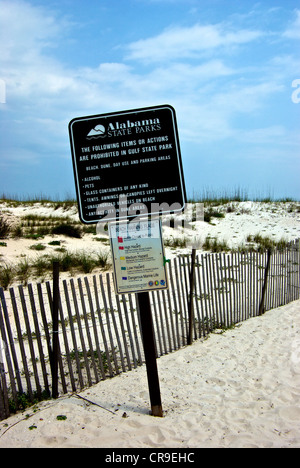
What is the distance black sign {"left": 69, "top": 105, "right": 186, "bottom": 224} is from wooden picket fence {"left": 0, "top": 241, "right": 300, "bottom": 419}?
140cm

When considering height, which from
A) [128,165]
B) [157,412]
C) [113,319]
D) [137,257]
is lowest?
[157,412]

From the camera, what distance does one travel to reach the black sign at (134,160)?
3.61m

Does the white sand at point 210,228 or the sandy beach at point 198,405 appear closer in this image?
the sandy beach at point 198,405

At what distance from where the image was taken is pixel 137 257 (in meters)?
3.73

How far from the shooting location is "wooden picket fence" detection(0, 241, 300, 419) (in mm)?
4254

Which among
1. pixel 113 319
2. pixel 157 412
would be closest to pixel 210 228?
pixel 113 319

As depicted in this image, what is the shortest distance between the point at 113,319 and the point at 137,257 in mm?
1764

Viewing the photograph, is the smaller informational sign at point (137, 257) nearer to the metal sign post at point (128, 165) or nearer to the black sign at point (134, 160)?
the metal sign post at point (128, 165)

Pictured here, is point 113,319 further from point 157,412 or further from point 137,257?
point 137,257

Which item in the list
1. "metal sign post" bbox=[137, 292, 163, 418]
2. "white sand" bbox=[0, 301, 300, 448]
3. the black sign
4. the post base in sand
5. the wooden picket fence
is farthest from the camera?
the wooden picket fence

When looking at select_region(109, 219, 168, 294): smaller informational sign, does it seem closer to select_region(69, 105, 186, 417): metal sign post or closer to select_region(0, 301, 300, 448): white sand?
select_region(69, 105, 186, 417): metal sign post

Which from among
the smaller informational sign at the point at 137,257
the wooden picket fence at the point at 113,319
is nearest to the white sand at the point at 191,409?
the wooden picket fence at the point at 113,319

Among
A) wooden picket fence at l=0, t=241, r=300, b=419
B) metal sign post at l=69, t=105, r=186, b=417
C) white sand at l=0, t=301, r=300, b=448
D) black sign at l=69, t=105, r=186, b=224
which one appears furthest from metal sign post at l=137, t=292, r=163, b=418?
wooden picket fence at l=0, t=241, r=300, b=419

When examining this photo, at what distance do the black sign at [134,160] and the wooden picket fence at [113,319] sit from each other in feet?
4.58
